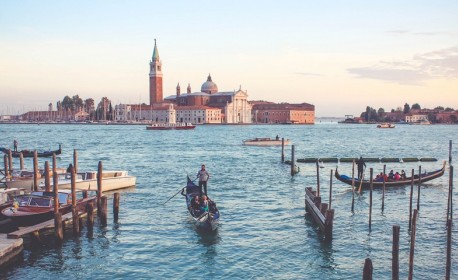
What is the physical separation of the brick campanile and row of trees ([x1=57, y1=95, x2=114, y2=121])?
749 inches

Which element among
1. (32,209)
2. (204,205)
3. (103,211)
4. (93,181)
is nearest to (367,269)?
(204,205)

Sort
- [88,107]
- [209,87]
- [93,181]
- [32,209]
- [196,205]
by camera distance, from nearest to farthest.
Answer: [32,209] < [196,205] < [93,181] < [209,87] < [88,107]

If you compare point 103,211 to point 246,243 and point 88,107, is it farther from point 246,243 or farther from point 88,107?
point 88,107

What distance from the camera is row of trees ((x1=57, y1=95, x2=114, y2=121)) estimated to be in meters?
146

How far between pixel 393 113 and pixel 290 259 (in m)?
185

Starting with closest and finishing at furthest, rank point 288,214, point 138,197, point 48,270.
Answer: point 48,270, point 288,214, point 138,197

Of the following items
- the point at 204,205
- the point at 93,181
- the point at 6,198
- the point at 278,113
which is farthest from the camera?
the point at 278,113

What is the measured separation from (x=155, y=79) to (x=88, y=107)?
157 ft

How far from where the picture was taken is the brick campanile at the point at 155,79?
126 meters

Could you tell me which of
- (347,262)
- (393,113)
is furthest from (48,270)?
(393,113)

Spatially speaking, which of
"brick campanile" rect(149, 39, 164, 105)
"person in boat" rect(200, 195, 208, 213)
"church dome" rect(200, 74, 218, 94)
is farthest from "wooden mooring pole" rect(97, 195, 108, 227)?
"church dome" rect(200, 74, 218, 94)

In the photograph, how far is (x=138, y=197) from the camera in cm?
1864

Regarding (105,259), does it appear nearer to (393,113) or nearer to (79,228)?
(79,228)

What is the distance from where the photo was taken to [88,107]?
168m
